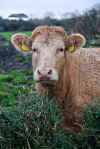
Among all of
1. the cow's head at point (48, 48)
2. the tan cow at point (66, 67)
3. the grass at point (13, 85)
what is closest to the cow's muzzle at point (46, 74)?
the cow's head at point (48, 48)

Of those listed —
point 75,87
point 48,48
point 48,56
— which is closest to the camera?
point 48,56

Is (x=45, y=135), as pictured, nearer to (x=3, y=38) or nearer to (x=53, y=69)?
(x=53, y=69)

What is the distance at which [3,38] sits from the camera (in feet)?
68.4

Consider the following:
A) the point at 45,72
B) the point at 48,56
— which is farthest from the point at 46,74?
the point at 48,56

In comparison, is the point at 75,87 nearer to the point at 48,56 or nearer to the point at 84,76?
the point at 84,76

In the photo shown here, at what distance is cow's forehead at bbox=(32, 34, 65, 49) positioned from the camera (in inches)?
200

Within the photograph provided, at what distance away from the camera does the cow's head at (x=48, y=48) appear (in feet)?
14.8

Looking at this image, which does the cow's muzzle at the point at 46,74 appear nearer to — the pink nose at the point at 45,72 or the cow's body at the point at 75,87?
the pink nose at the point at 45,72

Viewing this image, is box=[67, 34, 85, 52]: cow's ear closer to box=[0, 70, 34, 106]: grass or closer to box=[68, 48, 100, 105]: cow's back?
box=[68, 48, 100, 105]: cow's back

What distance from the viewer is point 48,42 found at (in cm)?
510

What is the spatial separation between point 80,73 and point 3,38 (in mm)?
16168

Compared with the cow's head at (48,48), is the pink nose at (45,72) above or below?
below

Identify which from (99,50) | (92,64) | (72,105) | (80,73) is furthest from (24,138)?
(99,50)

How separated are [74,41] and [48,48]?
0.90 metres
